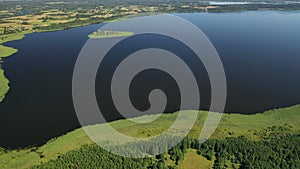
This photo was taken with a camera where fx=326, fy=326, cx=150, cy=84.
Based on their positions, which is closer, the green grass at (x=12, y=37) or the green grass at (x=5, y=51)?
the green grass at (x=5, y=51)

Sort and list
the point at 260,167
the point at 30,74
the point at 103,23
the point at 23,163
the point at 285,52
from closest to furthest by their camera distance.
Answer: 1. the point at 260,167
2. the point at 23,163
3. the point at 30,74
4. the point at 285,52
5. the point at 103,23

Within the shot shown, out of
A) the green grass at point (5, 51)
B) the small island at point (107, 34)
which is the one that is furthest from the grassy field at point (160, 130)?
the small island at point (107, 34)

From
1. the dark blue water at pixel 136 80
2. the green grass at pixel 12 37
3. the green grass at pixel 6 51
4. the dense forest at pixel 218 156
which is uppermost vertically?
the green grass at pixel 12 37

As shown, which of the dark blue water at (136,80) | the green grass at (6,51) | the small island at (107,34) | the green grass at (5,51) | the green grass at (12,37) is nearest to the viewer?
the dark blue water at (136,80)

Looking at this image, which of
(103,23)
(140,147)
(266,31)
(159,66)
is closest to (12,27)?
(103,23)

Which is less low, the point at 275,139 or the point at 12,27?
the point at 12,27

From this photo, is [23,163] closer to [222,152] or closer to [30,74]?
[222,152]

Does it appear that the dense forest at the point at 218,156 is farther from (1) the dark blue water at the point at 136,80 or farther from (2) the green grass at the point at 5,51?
(2) the green grass at the point at 5,51
